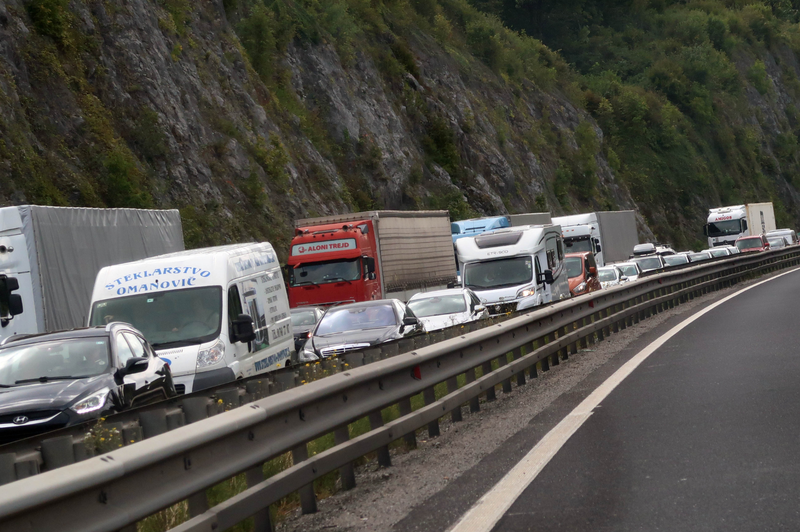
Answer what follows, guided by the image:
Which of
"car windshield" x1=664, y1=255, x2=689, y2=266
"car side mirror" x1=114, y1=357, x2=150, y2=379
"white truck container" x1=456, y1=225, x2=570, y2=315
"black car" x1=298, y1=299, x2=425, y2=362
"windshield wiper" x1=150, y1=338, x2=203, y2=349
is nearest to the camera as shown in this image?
"car side mirror" x1=114, y1=357, x2=150, y2=379

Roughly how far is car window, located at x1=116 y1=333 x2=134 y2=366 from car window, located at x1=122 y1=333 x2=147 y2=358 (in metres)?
0.08

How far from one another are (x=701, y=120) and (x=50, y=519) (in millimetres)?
94611

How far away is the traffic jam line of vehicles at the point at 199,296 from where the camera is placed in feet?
35.4

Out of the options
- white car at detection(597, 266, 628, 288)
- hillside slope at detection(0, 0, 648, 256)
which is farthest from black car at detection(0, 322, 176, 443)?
white car at detection(597, 266, 628, 288)

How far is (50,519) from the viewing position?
3619 millimetres

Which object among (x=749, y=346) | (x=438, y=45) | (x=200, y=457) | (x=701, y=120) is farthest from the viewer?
(x=701, y=120)

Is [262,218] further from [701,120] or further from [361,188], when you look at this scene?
[701,120]

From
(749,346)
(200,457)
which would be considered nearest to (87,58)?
(749,346)

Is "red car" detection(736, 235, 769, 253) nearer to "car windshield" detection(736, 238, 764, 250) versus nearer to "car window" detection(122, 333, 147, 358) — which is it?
"car windshield" detection(736, 238, 764, 250)

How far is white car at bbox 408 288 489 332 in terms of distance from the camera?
1941cm

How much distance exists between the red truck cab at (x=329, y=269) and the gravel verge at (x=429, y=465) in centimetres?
1391

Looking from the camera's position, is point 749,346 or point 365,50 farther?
point 365,50

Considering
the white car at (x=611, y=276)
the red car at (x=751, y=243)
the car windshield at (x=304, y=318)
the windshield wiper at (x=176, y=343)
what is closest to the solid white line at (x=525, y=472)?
the windshield wiper at (x=176, y=343)

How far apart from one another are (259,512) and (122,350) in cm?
620
